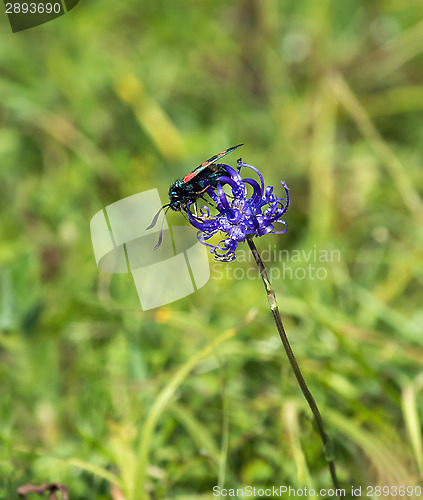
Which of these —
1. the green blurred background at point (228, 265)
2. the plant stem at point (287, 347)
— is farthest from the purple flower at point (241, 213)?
the green blurred background at point (228, 265)

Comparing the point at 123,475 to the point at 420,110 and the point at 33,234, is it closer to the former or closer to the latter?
the point at 33,234

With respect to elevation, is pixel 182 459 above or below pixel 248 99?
below

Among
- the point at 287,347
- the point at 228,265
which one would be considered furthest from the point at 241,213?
the point at 228,265

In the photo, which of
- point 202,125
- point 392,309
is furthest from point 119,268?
point 202,125

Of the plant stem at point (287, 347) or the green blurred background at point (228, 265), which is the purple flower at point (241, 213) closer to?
the plant stem at point (287, 347)

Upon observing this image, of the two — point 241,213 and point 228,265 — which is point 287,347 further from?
point 228,265

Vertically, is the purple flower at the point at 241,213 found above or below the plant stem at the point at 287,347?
above

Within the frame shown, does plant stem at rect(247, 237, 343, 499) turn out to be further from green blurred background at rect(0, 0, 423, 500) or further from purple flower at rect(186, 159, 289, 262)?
green blurred background at rect(0, 0, 423, 500)

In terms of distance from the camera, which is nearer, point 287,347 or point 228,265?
point 287,347
